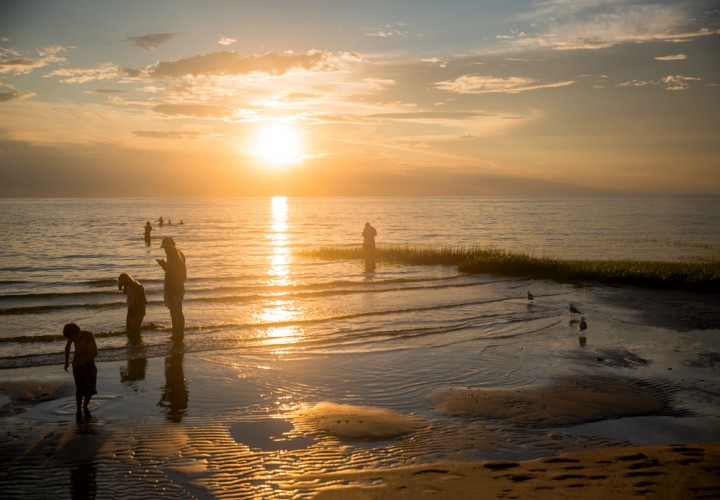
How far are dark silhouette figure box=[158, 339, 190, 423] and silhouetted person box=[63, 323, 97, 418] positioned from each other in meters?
1.26

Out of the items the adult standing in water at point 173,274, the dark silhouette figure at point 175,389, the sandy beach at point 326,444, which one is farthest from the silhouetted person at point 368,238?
the sandy beach at point 326,444

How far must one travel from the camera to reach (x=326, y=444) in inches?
335

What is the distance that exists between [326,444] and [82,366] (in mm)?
4627

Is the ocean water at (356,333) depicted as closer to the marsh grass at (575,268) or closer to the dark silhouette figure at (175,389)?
the dark silhouette figure at (175,389)

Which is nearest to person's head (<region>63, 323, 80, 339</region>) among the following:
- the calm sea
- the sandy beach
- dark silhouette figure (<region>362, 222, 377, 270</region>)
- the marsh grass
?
the sandy beach

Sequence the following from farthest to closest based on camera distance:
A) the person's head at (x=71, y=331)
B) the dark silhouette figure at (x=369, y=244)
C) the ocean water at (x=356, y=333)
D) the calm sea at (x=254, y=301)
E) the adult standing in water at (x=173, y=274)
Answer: the dark silhouette figure at (x=369, y=244) < the calm sea at (x=254, y=301) < the adult standing in water at (x=173, y=274) < the ocean water at (x=356, y=333) < the person's head at (x=71, y=331)

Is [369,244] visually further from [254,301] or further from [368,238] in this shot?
[254,301]

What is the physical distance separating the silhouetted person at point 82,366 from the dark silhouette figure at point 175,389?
4.13 feet

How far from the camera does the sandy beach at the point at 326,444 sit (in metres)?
6.85

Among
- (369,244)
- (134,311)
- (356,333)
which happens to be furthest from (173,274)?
(369,244)

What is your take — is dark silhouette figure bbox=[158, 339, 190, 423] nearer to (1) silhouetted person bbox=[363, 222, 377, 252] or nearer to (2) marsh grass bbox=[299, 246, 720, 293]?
(2) marsh grass bbox=[299, 246, 720, 293]

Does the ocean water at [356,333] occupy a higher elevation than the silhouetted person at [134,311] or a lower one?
lower

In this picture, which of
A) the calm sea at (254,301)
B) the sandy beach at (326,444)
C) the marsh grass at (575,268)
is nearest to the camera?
the sandy beach at (326,444)

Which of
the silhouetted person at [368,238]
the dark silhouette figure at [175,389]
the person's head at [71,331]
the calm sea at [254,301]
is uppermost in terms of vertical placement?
the silhouetted person at [368,238]
